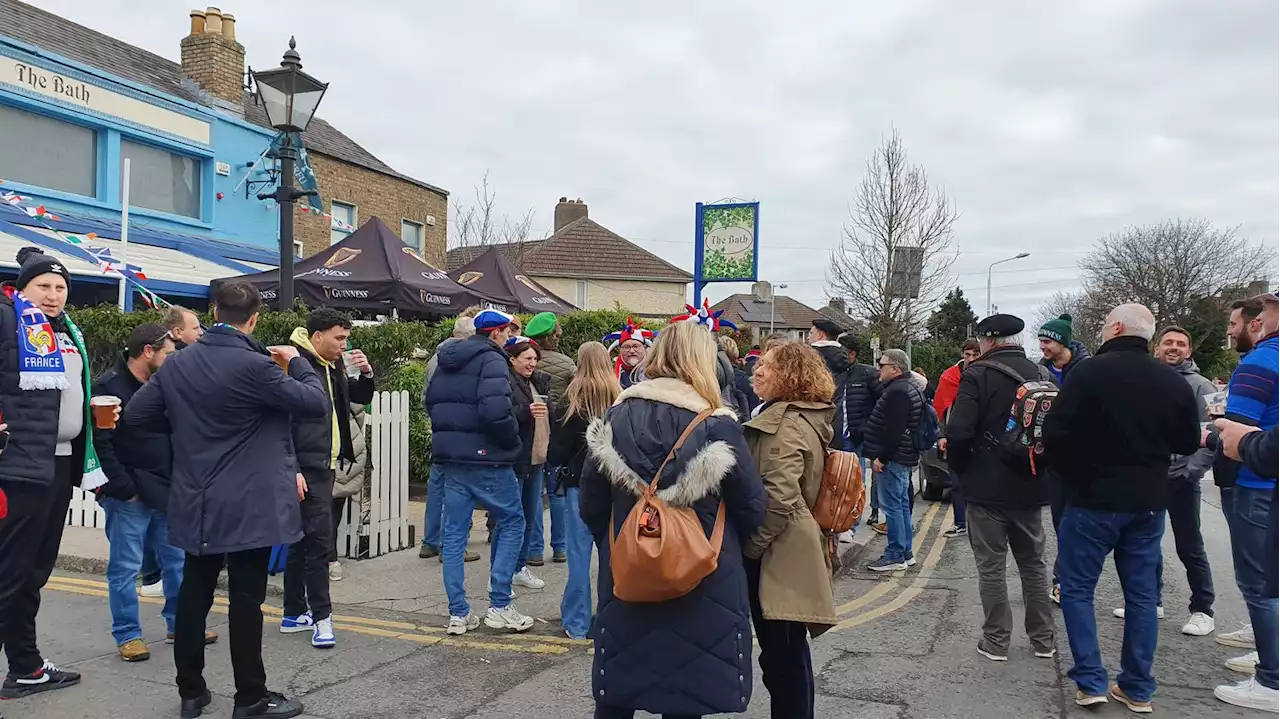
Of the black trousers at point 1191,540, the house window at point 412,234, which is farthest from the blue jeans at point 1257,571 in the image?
the house window at point 412,234

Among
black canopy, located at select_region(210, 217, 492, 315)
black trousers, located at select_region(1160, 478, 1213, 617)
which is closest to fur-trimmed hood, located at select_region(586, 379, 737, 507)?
black trousers, located at select_region(1160, 478, 1213, 617)

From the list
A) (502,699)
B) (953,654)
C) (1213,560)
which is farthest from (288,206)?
(1213,560)

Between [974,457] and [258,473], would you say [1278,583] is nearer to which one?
[974,457]

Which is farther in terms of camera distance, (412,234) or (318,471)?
(412,234)

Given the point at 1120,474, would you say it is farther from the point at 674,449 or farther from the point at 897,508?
the point at 897,508

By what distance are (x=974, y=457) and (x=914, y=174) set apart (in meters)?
23.9

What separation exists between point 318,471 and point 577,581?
5.49 feet

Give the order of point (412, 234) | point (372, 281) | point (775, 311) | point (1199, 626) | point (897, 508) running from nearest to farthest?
point (1199, 626)
point (897, 508)
point (372, 281)
point (412, 234)
point (775, 311)

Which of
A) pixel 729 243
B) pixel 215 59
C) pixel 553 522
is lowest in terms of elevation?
pixel 553 522

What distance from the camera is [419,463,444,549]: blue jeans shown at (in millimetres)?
6539

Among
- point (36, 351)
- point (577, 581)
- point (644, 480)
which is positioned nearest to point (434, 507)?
point (577, 581)

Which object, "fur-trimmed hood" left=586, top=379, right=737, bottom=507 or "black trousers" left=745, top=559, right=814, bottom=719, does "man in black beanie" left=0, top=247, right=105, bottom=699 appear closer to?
"fur-trimmed hood" left=586, top=379, right=737, bottom=507

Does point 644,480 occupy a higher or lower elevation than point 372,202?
lower

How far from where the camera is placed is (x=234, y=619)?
3.87 m
